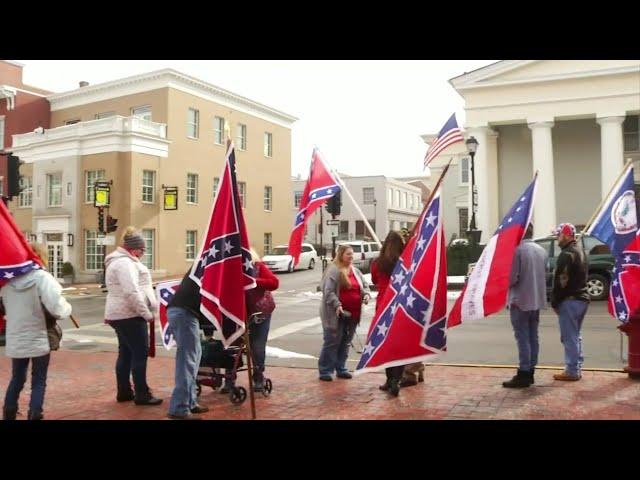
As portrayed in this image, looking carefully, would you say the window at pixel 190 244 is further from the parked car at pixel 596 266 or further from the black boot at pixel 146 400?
the black boot at pixel 146 400

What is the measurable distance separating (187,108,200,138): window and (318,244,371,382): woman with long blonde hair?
90.5 feet

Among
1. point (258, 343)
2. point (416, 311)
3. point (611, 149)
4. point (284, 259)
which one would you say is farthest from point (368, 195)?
point (416, 311)

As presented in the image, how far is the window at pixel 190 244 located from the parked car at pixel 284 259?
409 cm

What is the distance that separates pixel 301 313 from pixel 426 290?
979 cm

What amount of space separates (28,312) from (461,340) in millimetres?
7427

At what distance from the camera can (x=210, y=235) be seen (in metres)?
5.36

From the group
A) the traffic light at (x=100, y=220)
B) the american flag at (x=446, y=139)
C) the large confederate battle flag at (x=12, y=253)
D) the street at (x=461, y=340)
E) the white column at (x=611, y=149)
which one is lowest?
the street at (x=461, y=340)

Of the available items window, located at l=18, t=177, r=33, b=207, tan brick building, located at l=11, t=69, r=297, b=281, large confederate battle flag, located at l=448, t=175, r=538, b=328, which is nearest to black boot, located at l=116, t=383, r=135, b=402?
large confederate battle flag, located at l=448, t=175, r=538, b=328

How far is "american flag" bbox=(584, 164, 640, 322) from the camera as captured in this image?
22.2 feet

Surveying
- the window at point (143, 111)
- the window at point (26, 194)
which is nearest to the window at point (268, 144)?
the window at point (143, 111)

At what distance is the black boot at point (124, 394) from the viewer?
6352 millimetres

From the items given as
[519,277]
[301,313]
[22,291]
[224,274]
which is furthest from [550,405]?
[301,313]

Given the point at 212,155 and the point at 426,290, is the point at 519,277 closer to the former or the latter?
the point at 426,290

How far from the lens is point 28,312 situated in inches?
205
